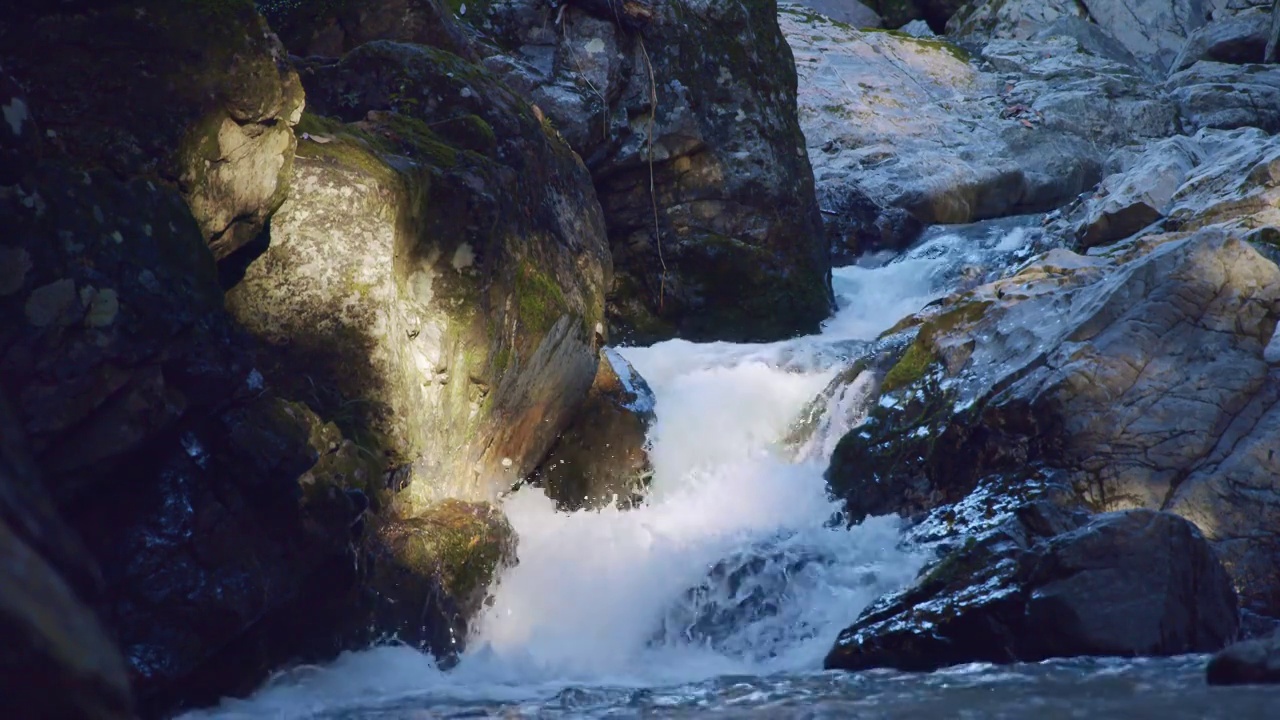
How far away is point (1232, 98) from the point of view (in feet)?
56.3

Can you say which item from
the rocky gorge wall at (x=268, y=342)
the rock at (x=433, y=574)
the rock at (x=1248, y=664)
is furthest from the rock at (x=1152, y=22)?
the rock at (x=1248, y=664)

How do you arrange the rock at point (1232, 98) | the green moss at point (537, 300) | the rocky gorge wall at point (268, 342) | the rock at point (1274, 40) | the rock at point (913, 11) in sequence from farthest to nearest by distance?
the rock at point (913, 11), the rock at point (1274, 40), the rock at point (1232, 98), the green moss at point (537, 300), the rocky gorge wall at point (268, 342)

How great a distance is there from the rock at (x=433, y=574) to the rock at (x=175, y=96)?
1702 millimetres

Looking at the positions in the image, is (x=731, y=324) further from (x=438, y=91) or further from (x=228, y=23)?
(x=228, y=23)

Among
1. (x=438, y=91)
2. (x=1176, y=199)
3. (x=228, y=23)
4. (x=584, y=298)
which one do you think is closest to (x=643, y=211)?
(x=584, y=298)

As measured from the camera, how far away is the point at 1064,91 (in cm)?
1766

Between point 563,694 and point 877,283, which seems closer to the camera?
point 563,694

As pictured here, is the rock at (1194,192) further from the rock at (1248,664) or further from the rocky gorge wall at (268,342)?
the rocky gorge wall at (268,342)

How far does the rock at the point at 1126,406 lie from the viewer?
237 inches

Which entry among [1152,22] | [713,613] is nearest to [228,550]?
[713,613]

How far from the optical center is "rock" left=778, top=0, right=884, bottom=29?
22.5 m

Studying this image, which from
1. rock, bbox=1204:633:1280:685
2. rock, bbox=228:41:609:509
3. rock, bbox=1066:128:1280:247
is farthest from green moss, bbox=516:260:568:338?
rock, bbox=1066:128:1280:247

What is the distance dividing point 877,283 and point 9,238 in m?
10.3

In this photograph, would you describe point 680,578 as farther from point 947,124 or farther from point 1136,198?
point 947,124
